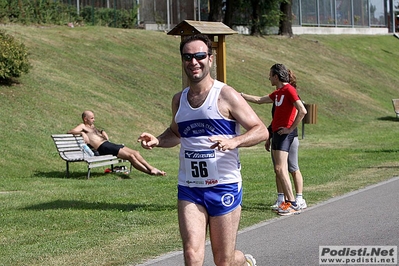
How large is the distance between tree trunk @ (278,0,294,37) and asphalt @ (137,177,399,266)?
110 feet

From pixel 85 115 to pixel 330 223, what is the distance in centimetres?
876

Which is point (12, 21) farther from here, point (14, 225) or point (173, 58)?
point (14, 225)

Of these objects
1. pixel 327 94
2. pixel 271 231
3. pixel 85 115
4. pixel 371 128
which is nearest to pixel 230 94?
pixel 271 231

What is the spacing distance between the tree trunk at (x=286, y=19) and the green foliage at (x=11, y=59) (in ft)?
81.3

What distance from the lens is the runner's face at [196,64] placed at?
6.20 m

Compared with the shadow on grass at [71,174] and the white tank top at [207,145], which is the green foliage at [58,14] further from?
the white tank top at [207,145]

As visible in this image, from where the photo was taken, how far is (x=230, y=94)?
20.4 ft

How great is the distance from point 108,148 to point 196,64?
10.9 meters

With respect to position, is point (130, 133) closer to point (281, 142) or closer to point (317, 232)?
point (281, 142)

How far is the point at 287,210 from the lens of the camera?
11234mm

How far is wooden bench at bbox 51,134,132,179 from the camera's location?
1630cm

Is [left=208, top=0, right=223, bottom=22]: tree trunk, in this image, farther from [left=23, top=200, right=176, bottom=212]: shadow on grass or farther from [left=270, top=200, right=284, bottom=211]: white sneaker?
[left=270, top=200, right=284, bottom=211]: white sneaker

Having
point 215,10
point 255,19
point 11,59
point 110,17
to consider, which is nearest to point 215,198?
point 11,59

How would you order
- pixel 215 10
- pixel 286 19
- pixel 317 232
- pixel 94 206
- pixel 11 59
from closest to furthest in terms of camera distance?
pixel 317 232 → pixel 94 206 → pixel 11 59 → pixel 215 10 → pixel 286 19
